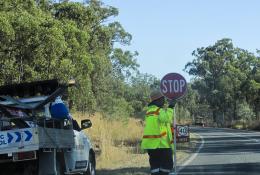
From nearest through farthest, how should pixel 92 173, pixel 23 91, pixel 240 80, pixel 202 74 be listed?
1. pixel 23 91
2. pixel 92 173
3. pixel 240 80
4. pixel 202 74

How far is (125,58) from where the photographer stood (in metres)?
61.3

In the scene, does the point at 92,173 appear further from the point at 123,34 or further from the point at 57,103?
the point at 123,34

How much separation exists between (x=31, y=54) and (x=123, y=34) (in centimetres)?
3535

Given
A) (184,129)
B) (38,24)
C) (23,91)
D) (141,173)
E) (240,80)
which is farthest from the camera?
(240,80)

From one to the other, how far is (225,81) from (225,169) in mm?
79975

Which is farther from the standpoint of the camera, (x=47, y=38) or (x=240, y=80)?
(x=240, y=80)

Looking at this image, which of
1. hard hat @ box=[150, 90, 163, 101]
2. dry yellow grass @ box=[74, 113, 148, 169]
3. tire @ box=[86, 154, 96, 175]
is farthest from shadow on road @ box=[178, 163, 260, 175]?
hard hat @ box=[150, 90, 163, 101]

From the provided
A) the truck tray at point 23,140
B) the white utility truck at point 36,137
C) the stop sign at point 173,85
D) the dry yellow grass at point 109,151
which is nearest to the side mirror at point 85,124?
the white utility truck at point 36,137

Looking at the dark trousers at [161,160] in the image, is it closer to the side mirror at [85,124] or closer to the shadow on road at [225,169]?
the side mirror at [85,124]

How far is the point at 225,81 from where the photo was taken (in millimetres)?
95875

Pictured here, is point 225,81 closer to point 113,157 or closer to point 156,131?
point 113,157

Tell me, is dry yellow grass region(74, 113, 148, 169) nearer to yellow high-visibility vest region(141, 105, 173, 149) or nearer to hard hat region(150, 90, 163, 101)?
yellow high-visibility vest region(141, 105, 173, 149)

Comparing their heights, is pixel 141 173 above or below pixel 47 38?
below

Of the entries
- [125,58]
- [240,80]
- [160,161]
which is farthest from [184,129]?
[240,80]
